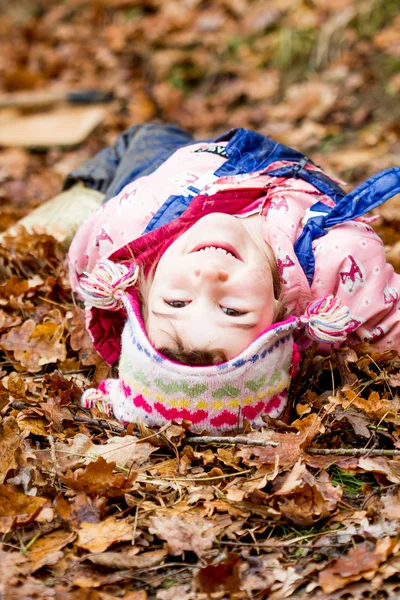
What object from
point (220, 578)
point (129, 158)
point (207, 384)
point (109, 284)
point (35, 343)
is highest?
point (129, 158)

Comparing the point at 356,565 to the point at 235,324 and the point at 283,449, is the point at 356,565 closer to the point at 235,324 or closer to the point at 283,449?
the point at 283,449

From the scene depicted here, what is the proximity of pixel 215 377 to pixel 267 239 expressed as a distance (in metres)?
0.82

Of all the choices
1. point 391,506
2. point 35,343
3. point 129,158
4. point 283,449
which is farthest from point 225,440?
point 129,158

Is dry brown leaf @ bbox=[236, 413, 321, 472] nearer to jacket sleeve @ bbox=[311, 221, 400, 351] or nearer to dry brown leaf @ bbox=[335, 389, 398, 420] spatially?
dry brown leaf @ bbox=[335, 389, 398, 420]

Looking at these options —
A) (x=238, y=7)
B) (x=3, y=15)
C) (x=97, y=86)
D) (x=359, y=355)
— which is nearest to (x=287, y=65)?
(x=238, y=7)

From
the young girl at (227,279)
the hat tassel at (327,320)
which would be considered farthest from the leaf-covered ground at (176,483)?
the hat tassel at (327,320)

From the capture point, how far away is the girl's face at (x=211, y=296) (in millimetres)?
2744

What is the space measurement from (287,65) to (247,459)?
5857mm

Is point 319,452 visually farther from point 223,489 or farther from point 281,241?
point 281,241

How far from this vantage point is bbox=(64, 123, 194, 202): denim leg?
14.3ft

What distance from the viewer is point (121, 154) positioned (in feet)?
16.0

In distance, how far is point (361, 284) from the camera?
316 cm

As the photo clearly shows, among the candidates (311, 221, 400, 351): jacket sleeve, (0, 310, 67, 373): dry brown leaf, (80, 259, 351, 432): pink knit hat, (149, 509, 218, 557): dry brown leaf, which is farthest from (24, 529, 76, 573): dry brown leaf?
(311, 221, 400, 351): jacket sleeve

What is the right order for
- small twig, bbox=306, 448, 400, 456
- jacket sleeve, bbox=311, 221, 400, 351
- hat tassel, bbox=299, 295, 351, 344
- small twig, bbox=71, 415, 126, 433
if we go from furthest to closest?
1. jacket sleeve, bbox=311, 221, 400, 351
2. small twig, bbox=71, 415, 126, 433
3. hat tassel, bbox=299, 295, 351, 344
4. small twig, bbox=306, 448, 400, 456
